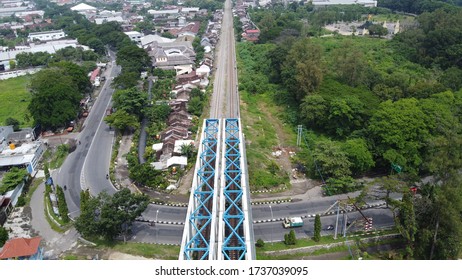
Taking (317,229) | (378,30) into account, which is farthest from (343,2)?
(317,229)

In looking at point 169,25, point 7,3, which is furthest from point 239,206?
point 7,3

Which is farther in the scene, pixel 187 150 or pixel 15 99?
pixel 15 99

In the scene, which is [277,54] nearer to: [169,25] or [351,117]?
[351,117]

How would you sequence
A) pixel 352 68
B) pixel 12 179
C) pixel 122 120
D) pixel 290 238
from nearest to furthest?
pixel 290 238 → pixel 12 179 → pixel 122 120 → pixel 352 68

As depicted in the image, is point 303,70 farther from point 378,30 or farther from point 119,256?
point 378,30

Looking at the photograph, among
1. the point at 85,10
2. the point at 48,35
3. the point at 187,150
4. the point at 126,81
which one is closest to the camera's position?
the point at 187,150

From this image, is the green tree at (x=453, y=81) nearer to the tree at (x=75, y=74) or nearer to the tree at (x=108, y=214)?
the tree at (x=108, y=214)
